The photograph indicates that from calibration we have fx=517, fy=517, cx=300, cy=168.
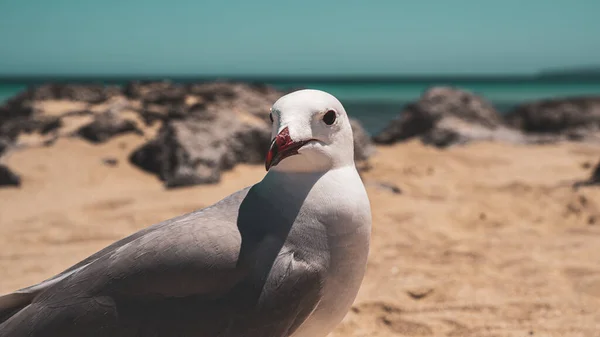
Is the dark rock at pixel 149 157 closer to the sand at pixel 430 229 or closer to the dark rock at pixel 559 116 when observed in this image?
the sand at pixel 430 229

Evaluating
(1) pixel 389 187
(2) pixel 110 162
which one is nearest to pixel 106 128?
(2) pixel 110 162

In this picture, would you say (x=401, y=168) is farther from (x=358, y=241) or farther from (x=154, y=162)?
(x=358, y=241)

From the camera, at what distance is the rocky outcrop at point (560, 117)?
10.1 meters

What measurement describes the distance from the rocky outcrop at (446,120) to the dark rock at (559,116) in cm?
80

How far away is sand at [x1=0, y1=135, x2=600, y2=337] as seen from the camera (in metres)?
3.03

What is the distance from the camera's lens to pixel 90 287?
1.79 metres

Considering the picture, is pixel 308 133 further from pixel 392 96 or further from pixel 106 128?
pixel 392 96

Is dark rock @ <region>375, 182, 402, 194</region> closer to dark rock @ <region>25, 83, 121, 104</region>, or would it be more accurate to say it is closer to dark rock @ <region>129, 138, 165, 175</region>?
dark rock @ <region>129, 138, 165, 175</region>

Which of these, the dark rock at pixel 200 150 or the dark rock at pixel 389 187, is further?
the dark rock at pixel 200 150

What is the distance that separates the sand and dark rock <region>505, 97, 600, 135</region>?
9.76 ft

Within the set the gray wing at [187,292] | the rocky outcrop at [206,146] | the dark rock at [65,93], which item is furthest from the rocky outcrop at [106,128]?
the dark rock at [65,93]

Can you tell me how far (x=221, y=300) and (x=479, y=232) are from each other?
335cm

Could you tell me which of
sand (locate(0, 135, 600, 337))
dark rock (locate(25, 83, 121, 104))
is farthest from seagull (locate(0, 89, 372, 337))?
dark rock (locate(25, 83, 121, 104))

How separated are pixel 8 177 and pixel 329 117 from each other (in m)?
5.49
